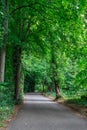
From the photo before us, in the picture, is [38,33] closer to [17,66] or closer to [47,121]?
[17,66]

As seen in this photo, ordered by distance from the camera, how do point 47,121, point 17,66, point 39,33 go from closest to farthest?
1. point 47,121
2. point 39,33
3. point 17,66

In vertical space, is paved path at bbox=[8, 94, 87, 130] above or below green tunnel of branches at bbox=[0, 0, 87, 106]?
below

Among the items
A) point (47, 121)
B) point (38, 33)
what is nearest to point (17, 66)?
point (38, 33)

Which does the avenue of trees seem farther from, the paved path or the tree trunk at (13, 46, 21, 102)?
the paved path

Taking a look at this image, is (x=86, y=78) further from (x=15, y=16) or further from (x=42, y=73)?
(x=42, y=73)

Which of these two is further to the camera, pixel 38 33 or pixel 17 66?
pixel 17 66

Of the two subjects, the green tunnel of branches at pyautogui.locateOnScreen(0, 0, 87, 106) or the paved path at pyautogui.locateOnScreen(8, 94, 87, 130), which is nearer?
the paved path at pyautogui.locateOnScreen(8, 94, 87, 130)

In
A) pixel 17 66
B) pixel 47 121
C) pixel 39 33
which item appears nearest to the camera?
pixel 47 121

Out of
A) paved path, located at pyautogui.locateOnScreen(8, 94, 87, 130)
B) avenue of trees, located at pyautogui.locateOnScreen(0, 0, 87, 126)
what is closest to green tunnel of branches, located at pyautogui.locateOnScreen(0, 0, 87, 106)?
avenue of trees, located at pyautogui.locateOnScreen(0, 0, 87, 126)

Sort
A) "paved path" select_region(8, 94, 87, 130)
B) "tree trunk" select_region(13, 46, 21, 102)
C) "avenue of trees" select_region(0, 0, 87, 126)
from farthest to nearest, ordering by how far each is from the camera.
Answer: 1. "tree trunk" select_region(13, 46, 21, 102)
2. "avenue of trees" select_region(0, 0, 87, 126)
3. "paved path" select_region(8, 94, 87, 130)

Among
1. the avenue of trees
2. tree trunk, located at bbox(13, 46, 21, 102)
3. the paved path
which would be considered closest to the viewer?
the paved path

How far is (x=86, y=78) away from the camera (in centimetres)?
2483

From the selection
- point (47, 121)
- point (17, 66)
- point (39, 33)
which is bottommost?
point (47, 121)

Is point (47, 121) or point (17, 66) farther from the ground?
point (17, 66)
